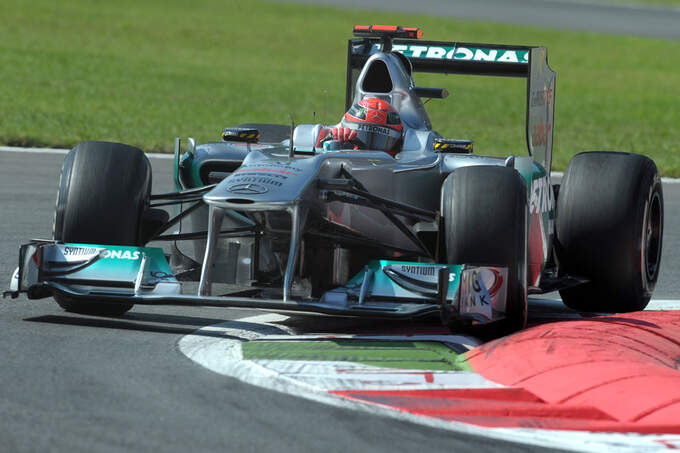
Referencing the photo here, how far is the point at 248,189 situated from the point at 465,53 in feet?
Result: 12.0

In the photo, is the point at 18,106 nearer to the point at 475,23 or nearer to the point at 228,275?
the point at 228,275

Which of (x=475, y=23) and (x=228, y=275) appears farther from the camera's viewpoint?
(x=475, y=23)

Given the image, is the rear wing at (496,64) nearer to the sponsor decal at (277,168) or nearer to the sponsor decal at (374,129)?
the sponsor decal at (374,129)

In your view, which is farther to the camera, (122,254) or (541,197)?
(541,197)

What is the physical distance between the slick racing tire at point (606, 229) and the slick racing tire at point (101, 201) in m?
2.70

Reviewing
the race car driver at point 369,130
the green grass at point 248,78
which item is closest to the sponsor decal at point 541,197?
the race car driver at point 369,130

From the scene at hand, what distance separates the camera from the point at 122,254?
22.3ft

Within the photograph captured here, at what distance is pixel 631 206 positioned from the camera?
7.79 metres

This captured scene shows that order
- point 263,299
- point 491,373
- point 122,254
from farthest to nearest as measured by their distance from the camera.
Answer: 1. point 122,254
2. point 263,299
3. point 491,373

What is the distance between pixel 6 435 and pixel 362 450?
1.29 m

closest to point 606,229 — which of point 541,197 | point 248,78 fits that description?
point 541,197

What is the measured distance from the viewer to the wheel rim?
8273 millimetres

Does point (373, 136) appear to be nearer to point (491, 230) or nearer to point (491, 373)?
Answer: point (491, 230)

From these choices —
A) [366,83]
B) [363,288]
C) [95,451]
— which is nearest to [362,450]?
[95,451]
